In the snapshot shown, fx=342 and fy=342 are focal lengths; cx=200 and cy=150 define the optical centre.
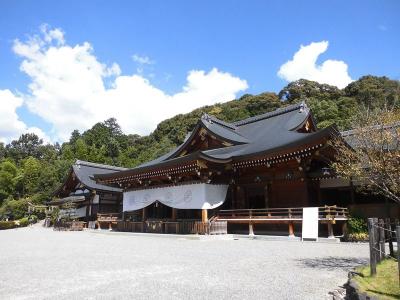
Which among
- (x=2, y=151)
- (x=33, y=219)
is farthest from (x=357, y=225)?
(x=2, y=151)

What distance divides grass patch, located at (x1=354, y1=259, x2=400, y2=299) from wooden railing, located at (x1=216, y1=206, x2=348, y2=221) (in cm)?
713

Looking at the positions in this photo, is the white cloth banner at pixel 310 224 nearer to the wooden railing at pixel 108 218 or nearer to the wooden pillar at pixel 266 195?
the wooden pillar at pixel 266 195

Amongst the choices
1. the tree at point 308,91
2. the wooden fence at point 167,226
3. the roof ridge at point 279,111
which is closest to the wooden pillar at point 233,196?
the wooden fence at point 167,226

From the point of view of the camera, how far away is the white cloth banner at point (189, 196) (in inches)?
635

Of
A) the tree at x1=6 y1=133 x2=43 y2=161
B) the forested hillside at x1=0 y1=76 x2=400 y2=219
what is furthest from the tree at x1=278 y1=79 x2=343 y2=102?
the tree at x1=6 y1=133 x2=43 y2=161

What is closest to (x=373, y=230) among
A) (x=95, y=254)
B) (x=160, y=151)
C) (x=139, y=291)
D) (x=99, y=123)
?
(x=139, y=291)

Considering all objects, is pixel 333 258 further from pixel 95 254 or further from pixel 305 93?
pixel 305 93

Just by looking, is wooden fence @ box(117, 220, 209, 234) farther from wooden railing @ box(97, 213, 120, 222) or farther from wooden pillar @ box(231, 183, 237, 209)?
wooden pillar @ box(231, 183, 237, 209)

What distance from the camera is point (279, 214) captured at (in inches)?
623

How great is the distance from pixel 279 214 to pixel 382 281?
11087 millimetres

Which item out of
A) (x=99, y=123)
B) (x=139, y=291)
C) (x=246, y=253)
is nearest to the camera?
(x=139, y=291)

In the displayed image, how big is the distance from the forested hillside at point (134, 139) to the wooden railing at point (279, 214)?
76.4 feet

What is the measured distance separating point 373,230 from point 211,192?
1100 cm

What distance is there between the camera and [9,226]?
30.6 m
